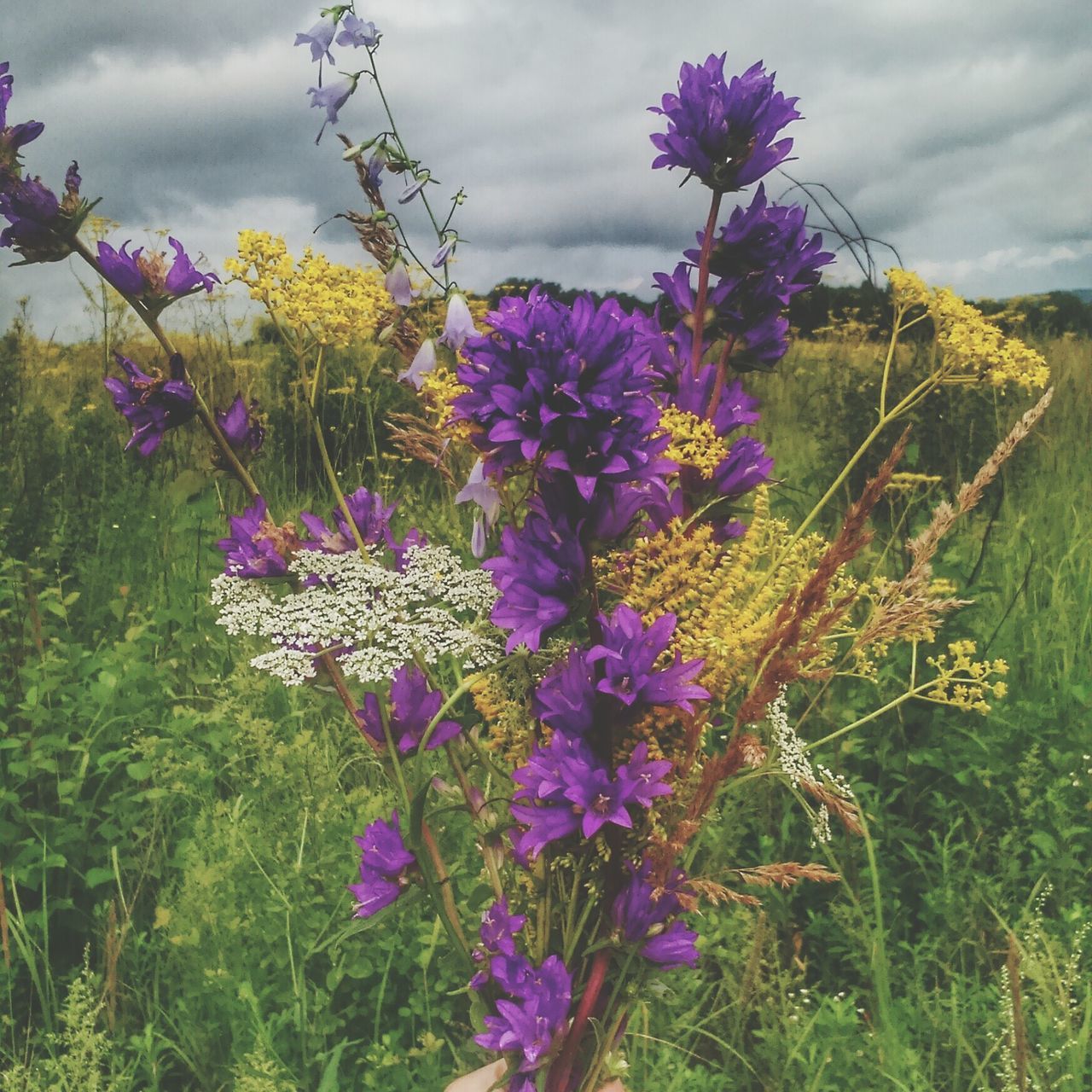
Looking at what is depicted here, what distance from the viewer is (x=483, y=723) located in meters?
1.13

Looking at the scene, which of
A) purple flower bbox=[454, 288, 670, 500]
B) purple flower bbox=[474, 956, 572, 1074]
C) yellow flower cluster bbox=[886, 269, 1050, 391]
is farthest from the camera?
yellow flower cluster bbox=[886, 269, 1050, 391]

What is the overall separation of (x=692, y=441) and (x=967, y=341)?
507 millimetres

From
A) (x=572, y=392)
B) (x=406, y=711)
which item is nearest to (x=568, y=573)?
(x=572, y=392)

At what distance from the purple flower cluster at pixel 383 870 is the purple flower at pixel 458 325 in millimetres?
498

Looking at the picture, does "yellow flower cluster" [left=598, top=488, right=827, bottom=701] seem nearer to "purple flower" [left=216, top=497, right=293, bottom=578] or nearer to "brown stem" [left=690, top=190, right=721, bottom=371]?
"brown stem" [left=690, top=190, right=721, bottom=371]

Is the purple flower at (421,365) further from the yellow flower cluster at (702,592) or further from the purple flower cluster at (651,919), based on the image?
the purple flower cluster at (651,919)

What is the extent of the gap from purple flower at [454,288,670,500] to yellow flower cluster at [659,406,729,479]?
56 mm

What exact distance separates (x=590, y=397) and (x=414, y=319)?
40 centimetres

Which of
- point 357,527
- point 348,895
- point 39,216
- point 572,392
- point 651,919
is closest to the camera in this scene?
point 572,392

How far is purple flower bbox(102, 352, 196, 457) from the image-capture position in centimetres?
101

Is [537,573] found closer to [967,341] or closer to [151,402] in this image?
[151,402]

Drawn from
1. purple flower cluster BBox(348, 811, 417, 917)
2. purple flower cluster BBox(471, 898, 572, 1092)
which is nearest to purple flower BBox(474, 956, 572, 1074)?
purple flower cluster BBox(471, 898, 572, 1092)

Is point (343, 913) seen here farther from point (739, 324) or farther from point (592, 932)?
point (739, 324)

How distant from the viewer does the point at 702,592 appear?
0.87 m
